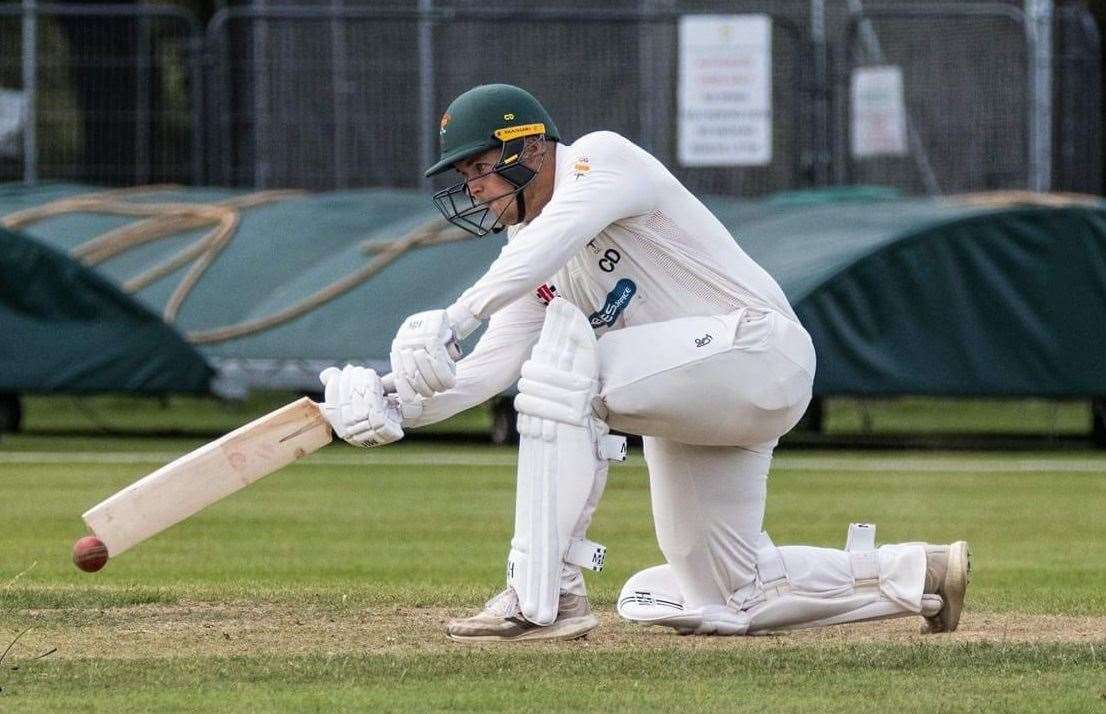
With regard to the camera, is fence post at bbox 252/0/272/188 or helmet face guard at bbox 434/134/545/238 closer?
helmet face guard at bbox 434/134/545/238

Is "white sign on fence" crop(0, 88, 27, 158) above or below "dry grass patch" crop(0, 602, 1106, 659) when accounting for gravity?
above

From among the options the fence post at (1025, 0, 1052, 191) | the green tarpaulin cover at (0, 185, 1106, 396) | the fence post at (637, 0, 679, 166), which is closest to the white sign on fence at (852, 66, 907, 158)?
the fence post at (1025, 0, 1052, 191)

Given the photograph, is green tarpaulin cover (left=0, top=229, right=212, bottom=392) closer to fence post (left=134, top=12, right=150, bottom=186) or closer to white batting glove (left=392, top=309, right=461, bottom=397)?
fence post (left=134, top=12, right=150, bottom=186)

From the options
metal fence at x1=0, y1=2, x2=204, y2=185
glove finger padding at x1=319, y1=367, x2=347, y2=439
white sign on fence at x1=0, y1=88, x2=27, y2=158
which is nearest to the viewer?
glove finger padding at x1=319, y1=367, x2=347, y2=439

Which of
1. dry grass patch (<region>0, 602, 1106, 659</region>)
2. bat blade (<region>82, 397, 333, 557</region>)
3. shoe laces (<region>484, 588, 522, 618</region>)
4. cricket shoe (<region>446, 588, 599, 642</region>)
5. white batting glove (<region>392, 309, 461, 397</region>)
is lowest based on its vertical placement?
dry grass patch (<region>0, 602, 1106, 659</region>)

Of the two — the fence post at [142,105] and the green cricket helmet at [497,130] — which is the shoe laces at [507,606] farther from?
the fence post at [142,105]

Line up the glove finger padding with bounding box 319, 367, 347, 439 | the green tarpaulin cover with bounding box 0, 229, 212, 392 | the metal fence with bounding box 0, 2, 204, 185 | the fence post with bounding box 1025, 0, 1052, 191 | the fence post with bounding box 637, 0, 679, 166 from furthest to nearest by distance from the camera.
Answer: the metal fence with bounding box 0, 2, 204, 185, the fence post with bounding box 637, 0, 679, 166, the fence post with bounding box 1025, 0, 1052, 191, the green tarpaulin cover with bounding box 0, 229, 212, 392, the glove finger padding with bounding box 319, 367, 347, 439

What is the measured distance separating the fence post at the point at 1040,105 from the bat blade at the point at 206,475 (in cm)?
1580

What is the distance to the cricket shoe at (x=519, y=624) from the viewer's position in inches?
252

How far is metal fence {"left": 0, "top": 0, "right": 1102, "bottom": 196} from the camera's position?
21.6 metres

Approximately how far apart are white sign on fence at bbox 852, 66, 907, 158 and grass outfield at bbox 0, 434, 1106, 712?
7.88 m

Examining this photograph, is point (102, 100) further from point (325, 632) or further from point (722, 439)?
point (722, 439)

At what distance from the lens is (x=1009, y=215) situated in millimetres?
17297

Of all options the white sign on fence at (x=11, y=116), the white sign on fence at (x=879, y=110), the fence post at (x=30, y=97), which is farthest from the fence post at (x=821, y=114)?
the white sign on fence at (x=11, y=116)
